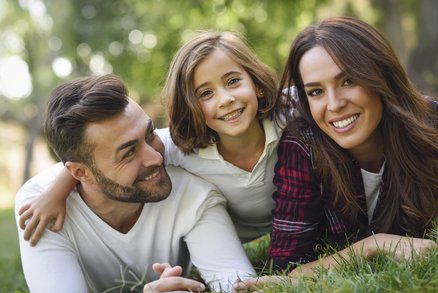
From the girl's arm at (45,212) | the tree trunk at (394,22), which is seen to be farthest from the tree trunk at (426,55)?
the girl's arm at (45,212)

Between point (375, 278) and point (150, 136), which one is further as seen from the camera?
point (150, 136)

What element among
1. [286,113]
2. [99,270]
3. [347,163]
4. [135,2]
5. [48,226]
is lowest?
[99,270]

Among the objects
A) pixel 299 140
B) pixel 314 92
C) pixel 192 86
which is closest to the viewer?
pixel 314 92

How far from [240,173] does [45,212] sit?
1131 mm

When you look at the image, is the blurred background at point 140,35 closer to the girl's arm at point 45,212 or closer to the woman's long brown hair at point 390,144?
the girl's arm at point 45,212

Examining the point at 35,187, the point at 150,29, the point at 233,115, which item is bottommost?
the point at 35,187

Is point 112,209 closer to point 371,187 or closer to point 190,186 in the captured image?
point 190,186

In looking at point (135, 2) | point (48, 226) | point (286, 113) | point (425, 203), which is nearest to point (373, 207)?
point (425, 203)

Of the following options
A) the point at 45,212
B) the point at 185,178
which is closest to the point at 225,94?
the point at 185,178

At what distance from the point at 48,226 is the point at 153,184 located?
26.1 inches

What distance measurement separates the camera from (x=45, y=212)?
9.96 feet

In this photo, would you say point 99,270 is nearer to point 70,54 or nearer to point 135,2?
point 135,2

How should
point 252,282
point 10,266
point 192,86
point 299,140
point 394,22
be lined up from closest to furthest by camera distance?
1. point 252,282
2. point 299,140
3. point 192,86
4. point 10,266
5. point 394,22

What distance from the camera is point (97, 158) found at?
299 cm
